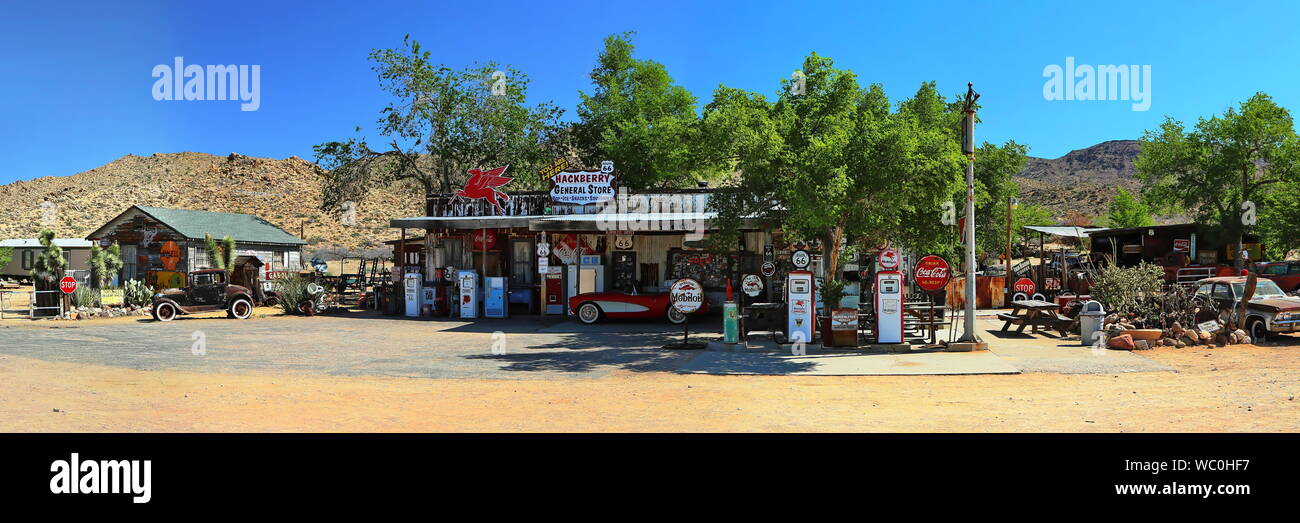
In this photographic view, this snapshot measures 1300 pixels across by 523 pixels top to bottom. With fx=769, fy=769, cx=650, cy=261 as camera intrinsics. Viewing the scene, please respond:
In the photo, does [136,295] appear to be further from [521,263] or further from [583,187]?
[583,187]

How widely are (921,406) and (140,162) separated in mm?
126619

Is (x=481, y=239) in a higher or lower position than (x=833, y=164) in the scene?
lower

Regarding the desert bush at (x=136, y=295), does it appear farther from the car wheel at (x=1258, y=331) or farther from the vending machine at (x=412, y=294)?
the car wheel at (x=1258, y=331)

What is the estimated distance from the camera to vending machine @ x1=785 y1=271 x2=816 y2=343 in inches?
584

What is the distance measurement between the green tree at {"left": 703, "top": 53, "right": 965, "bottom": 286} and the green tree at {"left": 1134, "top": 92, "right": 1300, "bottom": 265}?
27100mm

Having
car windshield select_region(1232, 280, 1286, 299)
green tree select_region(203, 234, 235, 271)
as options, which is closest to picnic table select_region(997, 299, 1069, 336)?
car windshield select_region(1232, 280, 1286, 299)

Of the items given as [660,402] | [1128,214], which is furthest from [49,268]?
[1128,214]

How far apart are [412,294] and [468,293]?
238cm

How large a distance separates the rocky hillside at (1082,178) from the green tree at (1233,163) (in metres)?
44.0

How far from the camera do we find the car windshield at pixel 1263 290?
16266mm

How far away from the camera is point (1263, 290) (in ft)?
54.0

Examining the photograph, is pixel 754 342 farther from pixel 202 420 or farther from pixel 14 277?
pixel 14 277

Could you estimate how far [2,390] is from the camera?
1030 centimetres

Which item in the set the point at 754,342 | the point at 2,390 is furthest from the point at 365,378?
the point at 754,342
